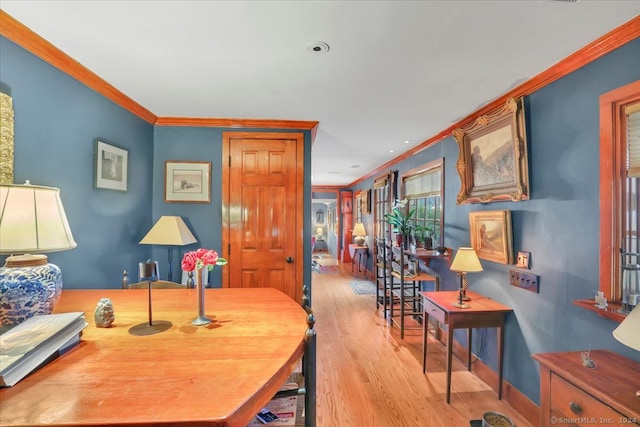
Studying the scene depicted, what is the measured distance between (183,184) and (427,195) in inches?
114

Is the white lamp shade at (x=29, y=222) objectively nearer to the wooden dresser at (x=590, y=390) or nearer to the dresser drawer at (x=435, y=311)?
the wooden dresser at (x=590, y=390)

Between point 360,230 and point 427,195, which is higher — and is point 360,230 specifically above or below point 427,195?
below

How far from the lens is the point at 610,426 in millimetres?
1064

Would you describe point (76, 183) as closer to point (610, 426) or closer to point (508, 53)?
point (508, 53)

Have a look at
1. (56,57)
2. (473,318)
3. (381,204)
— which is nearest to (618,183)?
(473,318)

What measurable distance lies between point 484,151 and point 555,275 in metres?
1.10

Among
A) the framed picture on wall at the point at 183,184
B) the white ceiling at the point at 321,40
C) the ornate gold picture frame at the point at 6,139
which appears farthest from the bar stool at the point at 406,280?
the ornate gold picture frame at the point at 6,139

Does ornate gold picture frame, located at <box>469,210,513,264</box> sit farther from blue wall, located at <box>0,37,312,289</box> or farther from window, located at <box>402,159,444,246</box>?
blue wall, located at <box>0,37,312,289</box>

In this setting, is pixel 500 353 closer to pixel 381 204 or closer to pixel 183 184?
pixel 183 184

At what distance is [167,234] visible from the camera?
2600 millimetres

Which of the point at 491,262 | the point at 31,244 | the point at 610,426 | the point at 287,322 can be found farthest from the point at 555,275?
the point at 31,244

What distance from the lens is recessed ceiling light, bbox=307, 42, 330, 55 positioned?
158 centimetres

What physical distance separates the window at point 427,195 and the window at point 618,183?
71.4 inches

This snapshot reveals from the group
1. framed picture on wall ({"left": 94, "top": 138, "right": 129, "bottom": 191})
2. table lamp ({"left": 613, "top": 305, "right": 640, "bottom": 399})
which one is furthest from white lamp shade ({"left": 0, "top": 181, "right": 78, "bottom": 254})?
table lamp ({"left": 613, "top": 305, "right": 640, "bottom": 399})
